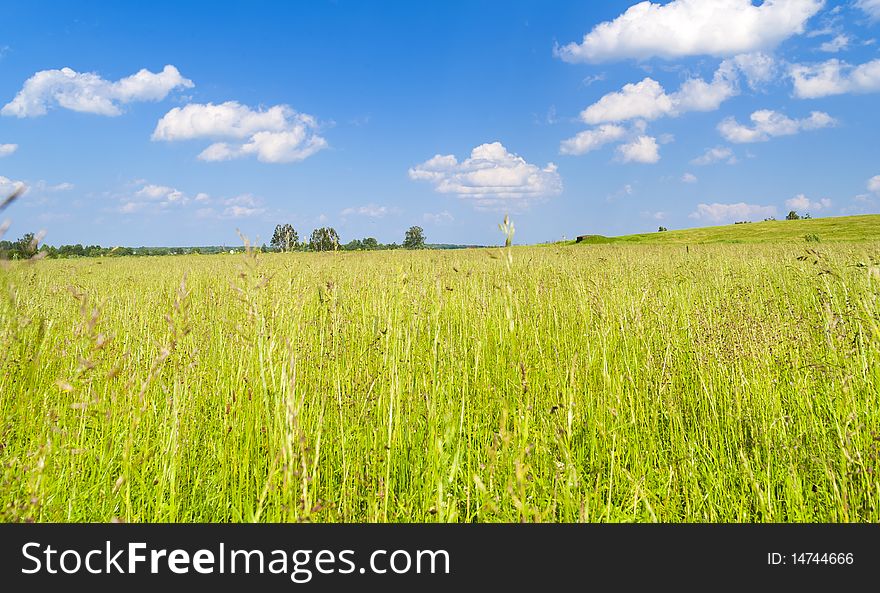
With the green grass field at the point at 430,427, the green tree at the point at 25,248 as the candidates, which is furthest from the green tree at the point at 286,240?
the green tree at the point at 25,248

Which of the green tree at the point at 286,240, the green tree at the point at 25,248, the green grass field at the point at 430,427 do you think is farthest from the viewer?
the green tree at the point at 286,240

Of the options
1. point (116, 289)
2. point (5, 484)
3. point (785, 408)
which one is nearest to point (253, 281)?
point (5, 484)

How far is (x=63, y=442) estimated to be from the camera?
200 cm

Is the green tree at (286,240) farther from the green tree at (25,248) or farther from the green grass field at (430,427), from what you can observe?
the green tree at (25,248)

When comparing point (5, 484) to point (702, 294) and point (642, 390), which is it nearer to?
point (642, 390)

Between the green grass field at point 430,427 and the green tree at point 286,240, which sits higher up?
the green tree at point 286,240

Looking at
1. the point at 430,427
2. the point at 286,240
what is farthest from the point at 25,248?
the point at 286,240

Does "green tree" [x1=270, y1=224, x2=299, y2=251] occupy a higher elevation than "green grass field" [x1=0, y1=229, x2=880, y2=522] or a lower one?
higher

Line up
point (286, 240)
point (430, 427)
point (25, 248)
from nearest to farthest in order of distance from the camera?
1. point (25, 248)
2. point (430, 427)
3. point (286, 240)

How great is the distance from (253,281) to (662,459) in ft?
6.72

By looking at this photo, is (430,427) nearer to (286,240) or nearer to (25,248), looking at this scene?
(25,248)

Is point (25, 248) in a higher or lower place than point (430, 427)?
higher

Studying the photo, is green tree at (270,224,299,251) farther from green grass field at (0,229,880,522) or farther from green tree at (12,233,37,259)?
green tree at (12,233,37,259)

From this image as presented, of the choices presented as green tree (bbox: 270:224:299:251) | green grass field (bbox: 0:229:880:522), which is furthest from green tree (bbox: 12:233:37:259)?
green tree (bbox: 270:224:299:251)
